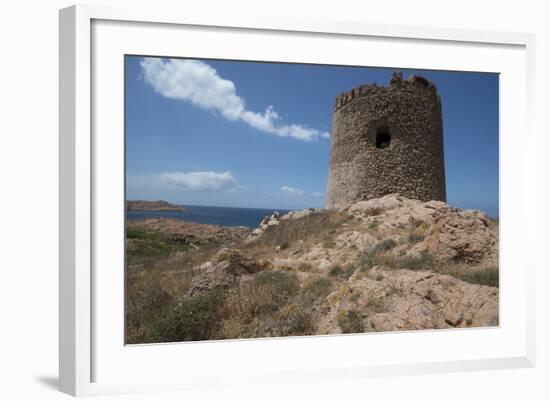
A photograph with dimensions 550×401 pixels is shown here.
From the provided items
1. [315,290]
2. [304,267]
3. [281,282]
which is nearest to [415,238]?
[304,267]

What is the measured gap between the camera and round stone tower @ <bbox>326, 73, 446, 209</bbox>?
9.70 m

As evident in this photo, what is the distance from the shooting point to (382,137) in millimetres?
10336

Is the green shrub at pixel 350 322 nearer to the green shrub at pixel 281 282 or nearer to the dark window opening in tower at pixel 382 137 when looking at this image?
the green shrub at pixel 281 282

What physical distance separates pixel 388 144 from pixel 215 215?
563 centimetres

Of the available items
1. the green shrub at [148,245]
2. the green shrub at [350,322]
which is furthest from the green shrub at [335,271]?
the green shrub at [148,245]

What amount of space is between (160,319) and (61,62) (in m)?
3.00

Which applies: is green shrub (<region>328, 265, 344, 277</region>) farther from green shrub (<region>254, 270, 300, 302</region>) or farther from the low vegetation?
green shrub (<region>254, 270, 300, 302</region>)

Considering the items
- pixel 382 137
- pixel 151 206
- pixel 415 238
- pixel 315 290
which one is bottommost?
pixel 315 290

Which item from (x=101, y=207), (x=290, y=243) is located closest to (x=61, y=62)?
(x=101, y=207)

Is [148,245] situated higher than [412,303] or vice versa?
[148,245]

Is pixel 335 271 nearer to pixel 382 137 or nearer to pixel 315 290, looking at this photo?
pixel 315 290

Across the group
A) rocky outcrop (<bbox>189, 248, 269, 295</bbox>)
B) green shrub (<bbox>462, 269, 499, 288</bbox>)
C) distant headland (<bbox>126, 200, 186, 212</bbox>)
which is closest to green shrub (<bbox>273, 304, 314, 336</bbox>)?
rocky outcrop (<bbox>189, 248, 269, 295</bbox>)

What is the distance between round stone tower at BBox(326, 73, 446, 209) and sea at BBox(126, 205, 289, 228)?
156 inches

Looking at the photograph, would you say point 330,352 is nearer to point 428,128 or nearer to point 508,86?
point 508,86
